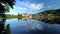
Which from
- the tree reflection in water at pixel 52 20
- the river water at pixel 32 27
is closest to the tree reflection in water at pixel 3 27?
the river water at pixel 32 27

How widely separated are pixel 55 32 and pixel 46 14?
478mm

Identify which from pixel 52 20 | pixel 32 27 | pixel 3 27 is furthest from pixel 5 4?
pixel 52 20

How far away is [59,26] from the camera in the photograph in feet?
8.52

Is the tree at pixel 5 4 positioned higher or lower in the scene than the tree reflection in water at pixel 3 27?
higher

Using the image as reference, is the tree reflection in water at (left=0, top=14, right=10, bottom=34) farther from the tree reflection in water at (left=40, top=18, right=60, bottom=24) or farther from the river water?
the tree reflection in water at (left=40, top=18, right=60, bottom=24)

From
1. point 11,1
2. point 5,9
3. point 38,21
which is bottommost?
point 38,21

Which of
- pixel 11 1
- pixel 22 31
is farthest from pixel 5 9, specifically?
pixel 22 31

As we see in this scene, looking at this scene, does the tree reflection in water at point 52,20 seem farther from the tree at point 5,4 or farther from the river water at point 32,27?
the tree at point 5,4

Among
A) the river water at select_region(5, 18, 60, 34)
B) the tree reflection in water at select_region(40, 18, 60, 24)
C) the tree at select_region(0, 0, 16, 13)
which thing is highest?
the tree at select_region(0, 0, 16, 13)

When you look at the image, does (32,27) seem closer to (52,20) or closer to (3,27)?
(52,20)

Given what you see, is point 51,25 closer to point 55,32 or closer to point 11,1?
point 55,32

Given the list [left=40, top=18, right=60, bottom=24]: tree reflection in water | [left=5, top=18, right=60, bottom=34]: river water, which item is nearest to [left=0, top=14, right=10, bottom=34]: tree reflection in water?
[left=5, top=18, right=60, bottom=34]: river water

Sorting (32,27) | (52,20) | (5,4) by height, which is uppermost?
(5,4)

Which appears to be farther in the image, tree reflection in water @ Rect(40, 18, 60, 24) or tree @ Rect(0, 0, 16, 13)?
tree reflection in water @ Rect(40, 18, 60, 24)
